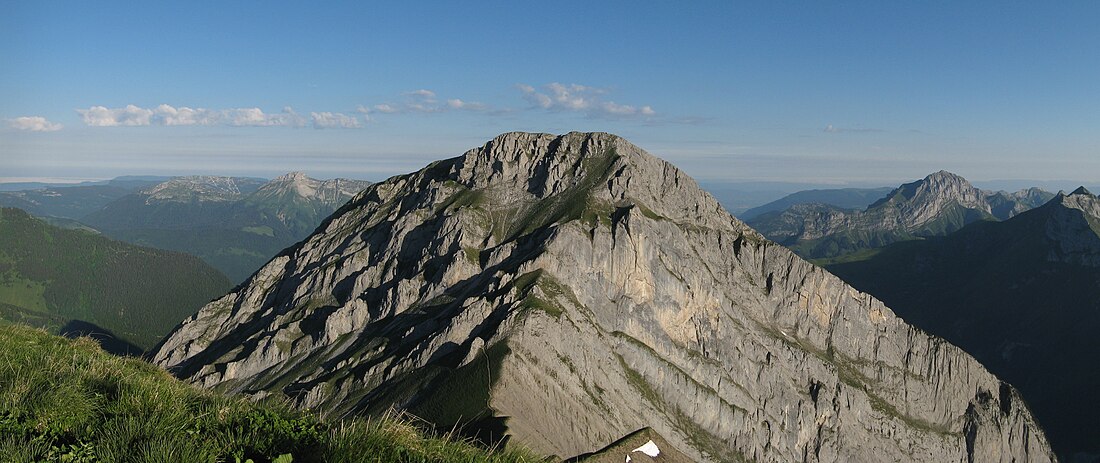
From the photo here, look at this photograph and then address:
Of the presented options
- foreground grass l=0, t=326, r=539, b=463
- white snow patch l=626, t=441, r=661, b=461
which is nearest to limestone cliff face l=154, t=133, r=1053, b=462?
white snow patch l=626, t=441, r=661, b=461

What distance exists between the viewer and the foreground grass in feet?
30.9

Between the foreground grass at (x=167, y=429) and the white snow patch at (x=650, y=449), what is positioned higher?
the foreground grass at (x=167, y=429)

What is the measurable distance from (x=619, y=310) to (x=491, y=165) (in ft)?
227

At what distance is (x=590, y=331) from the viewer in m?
131

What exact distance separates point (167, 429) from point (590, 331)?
122636mm

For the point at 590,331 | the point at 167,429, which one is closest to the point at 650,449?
the point at 167,429

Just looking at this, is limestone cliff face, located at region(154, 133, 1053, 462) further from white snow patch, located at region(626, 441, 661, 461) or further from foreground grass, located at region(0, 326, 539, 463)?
foreground grass, located at region(0, 326, 539, 463)

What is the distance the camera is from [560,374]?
112188 millimetres

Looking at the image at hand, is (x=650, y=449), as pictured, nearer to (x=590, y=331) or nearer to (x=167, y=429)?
(x=167, y=429)

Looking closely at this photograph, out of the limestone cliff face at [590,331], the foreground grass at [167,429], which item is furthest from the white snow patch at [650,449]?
the limestone cliff face at [590,331]

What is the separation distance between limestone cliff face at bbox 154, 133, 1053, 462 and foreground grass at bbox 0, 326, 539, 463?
71023mm

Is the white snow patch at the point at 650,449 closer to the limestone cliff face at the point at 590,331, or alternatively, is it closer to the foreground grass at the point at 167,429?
the foreground grass at the point at 167,429

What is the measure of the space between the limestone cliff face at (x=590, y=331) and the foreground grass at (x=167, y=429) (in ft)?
233

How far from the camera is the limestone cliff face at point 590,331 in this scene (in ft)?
373
